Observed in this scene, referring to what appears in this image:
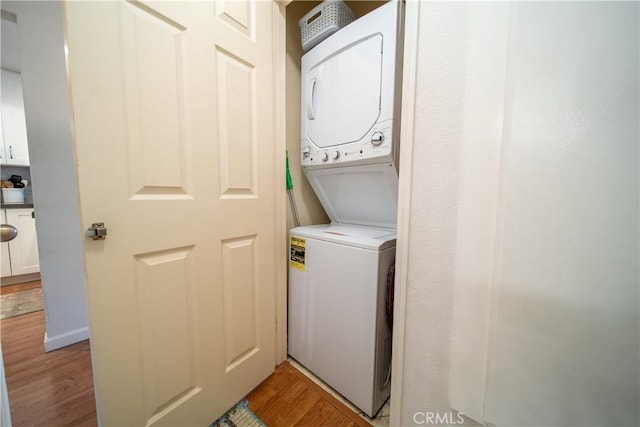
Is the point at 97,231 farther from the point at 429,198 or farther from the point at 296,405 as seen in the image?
the point at 296,405

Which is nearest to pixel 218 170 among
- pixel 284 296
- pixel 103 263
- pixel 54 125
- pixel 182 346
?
pixel 103 263

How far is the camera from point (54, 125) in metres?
1.45

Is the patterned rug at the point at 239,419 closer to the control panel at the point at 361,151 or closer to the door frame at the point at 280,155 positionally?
the door frame at the point at 280,155

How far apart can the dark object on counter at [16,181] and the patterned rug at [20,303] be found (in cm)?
145

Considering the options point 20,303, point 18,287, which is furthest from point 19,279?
point 20,303

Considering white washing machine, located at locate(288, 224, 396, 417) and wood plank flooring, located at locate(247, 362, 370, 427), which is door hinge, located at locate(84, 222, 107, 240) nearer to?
white washing machine, located at locate(288, 224, 396, 417)

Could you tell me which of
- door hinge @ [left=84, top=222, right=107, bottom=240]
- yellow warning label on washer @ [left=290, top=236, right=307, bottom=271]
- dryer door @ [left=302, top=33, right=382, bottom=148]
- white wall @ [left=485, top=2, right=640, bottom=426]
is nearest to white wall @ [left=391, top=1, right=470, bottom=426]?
white wall @ [left=485, top=2, right=640, bottom=426]

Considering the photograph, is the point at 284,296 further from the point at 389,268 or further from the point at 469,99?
the point at 469,99

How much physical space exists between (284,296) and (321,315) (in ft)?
0.91

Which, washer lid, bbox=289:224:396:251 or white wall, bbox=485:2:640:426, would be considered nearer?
white wall, bbox=485:2:640:426

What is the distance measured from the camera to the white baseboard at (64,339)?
4.71 ft

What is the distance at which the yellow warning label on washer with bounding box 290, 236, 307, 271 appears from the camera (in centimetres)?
125

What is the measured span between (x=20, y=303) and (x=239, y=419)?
2710 mm

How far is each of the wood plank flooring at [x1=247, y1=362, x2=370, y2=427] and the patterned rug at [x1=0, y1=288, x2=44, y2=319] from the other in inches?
94.2
